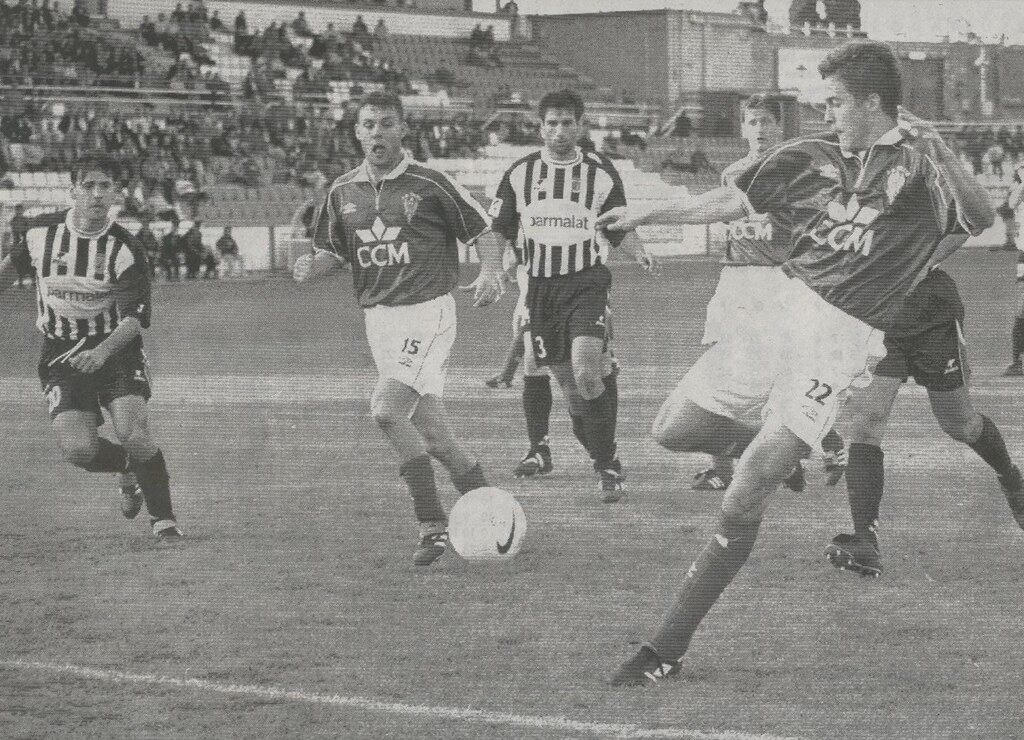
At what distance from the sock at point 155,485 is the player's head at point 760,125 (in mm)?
3266

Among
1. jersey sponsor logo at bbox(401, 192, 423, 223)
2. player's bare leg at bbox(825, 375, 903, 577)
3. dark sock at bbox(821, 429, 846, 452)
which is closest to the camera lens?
player's bare leg at bbox(825, 375, 903, 577)

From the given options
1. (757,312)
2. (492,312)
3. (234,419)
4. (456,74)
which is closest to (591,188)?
(757,312)

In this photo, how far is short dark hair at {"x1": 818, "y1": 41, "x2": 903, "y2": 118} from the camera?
4.70 m

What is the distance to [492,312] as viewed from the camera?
21734 millimetres

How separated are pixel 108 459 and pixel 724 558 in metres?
3.78

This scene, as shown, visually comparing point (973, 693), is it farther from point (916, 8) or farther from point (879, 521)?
point (916, 8)

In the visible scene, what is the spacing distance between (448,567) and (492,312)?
15.3 meters

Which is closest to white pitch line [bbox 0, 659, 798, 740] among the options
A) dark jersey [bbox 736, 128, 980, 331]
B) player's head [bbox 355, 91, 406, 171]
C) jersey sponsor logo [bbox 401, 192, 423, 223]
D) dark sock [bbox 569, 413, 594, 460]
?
dark jersey [bbox 736, 128, 980, 331]

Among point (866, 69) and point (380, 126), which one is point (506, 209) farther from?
point (866, 69)

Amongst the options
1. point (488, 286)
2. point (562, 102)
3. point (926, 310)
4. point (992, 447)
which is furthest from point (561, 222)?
point (992, 447)

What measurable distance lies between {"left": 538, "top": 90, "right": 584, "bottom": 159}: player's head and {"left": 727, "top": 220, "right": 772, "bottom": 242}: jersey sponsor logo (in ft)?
3.52

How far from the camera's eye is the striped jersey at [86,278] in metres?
7.25

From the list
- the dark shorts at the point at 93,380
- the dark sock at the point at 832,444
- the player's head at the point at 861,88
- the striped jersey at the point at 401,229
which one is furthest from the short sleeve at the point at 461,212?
the dark sock at the point at 832,444

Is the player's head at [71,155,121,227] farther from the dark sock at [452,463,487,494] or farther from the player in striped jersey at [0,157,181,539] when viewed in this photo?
the dark sock at [452,463,487,494]
